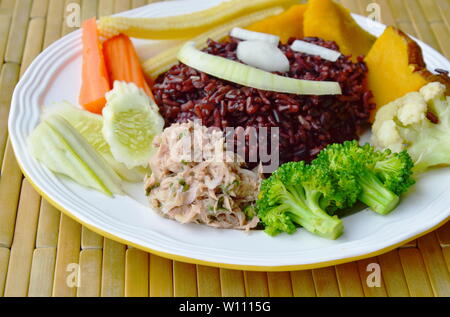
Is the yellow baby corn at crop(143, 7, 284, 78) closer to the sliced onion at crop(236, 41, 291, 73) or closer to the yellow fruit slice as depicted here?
the yellow fruit slice

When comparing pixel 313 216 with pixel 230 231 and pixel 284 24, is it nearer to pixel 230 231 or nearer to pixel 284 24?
pixel 230 231

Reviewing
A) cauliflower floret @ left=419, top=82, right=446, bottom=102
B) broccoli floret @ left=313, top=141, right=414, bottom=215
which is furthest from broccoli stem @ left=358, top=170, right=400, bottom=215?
cauliflower floret @ left=419, top=82, right=446, bottom=102

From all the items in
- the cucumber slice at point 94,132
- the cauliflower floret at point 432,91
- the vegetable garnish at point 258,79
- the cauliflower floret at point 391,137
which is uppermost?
the cauliflower floret at point 432,91

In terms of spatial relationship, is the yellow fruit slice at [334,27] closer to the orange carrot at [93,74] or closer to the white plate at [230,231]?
the white plate at [230,231]

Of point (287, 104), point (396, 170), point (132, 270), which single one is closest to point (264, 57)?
point (287, 104)

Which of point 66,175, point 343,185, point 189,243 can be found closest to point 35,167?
point 66,175

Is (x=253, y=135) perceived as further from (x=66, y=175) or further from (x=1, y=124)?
(x=1, y=124)

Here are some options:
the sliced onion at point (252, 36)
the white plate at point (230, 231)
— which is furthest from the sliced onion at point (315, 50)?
the white plate at point (230, 231)
